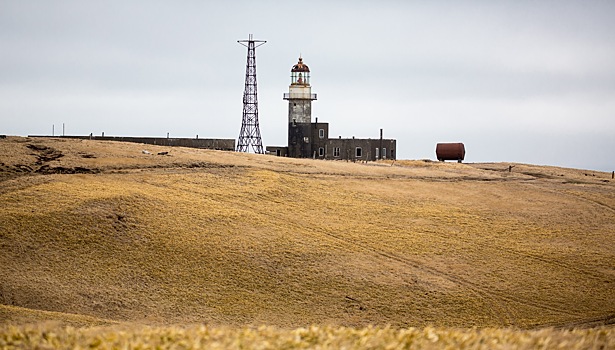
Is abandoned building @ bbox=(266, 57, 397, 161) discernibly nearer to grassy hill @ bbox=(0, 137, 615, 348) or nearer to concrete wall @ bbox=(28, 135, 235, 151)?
concrete wall @ bbox=(28, 135, 235, 151)

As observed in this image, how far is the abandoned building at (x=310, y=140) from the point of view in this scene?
69.2 metres

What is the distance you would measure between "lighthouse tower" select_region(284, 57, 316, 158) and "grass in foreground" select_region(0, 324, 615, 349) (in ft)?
187

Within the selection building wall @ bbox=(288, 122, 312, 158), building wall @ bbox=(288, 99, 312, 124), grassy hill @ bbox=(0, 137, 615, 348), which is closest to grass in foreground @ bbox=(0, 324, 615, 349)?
grassy hill @ bbox=(0, 137, 615, 348)

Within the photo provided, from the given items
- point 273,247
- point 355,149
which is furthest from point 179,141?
point 273,247

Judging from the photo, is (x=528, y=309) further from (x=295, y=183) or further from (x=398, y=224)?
(x=295, y=183)

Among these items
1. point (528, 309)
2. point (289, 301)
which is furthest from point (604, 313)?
point (289, 301)

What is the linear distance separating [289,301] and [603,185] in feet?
102

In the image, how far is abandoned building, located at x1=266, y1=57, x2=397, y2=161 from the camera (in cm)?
6919

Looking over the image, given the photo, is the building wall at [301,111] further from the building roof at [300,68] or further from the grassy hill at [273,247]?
the grassy hill at [273,247]

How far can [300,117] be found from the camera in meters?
70.0

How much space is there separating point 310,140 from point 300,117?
221cm

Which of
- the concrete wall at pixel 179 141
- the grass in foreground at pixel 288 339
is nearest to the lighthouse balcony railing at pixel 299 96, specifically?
the concrete wall at pixel 179 141

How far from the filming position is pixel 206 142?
60.2m

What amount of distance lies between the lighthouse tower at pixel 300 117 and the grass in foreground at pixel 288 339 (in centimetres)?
5686
